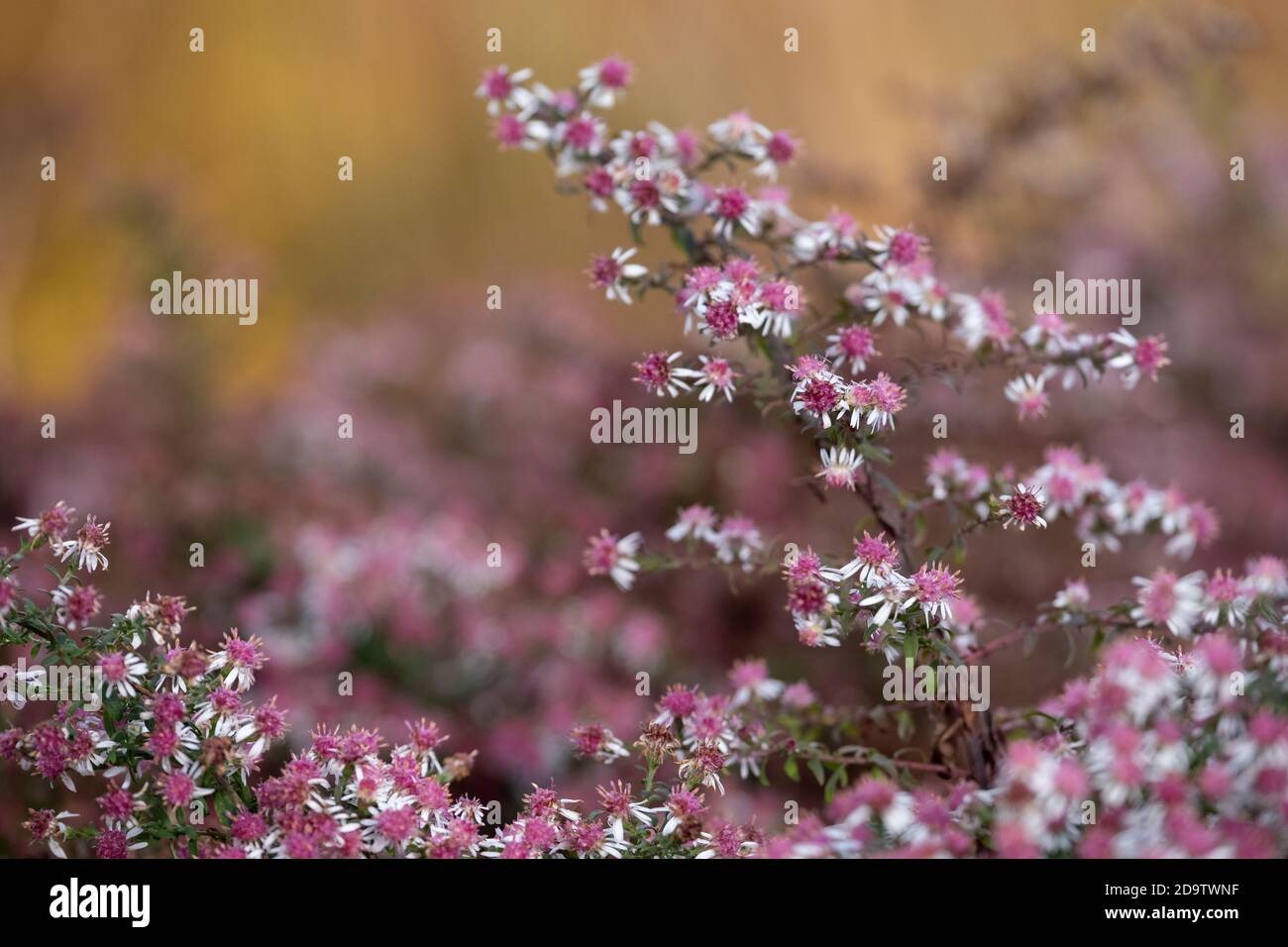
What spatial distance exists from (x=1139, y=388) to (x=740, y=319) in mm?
1324

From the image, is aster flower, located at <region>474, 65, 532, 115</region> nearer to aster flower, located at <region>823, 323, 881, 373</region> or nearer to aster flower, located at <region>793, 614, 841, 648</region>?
aster flower, located at <region>823, 323, 881, 373</region>

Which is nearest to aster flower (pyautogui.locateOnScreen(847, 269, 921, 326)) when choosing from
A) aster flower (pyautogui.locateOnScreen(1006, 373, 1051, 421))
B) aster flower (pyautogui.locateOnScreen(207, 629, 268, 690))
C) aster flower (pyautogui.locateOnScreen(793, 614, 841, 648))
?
aster flower (pyautogui.locateOnScreen(1006, 373, 1051, 421))

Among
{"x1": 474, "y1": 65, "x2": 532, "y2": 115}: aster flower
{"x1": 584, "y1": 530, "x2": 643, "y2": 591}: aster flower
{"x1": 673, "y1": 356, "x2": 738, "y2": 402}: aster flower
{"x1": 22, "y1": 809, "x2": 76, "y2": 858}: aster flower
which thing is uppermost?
{"x1": 474, "y1": 65, "x2": 532, "y2": 115}: aster flower

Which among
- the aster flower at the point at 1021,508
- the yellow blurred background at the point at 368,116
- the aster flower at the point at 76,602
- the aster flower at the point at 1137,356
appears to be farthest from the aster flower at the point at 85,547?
the yellow blurred background at the point at 368,116

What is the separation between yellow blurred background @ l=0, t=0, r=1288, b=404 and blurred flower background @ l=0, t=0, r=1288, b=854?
11 millimetres

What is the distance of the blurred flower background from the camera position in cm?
158

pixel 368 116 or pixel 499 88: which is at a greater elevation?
pixel 368 116

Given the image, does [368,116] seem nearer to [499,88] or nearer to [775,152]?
[499,88]

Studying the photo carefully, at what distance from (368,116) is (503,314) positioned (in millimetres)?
1244

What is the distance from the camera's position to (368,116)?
317 centimetres

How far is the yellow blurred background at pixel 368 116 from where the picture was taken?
2.70 meters

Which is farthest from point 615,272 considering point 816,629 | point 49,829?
point 49,829
